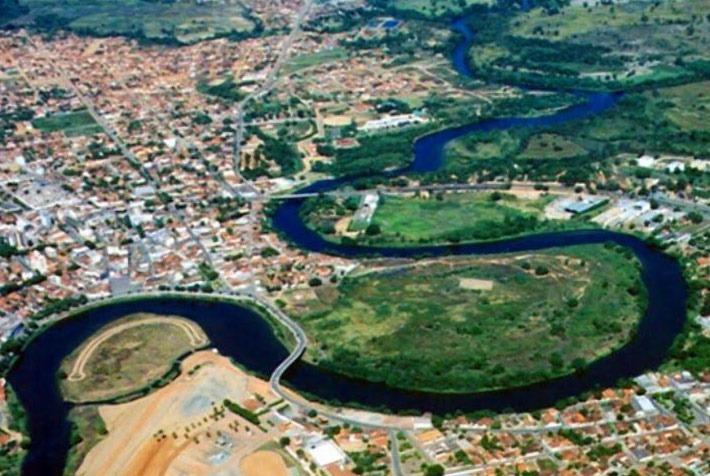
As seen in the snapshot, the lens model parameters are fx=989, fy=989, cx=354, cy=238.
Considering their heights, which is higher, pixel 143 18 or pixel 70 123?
pixel 143 18

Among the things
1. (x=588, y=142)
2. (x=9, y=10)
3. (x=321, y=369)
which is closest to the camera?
(x=321, y=369)

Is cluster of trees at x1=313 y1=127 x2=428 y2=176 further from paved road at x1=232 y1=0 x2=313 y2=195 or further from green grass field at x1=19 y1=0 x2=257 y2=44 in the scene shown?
green grass field at x1=19 y1=0 x2=257 y2=44

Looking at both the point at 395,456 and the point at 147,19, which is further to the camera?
the point at 147,19

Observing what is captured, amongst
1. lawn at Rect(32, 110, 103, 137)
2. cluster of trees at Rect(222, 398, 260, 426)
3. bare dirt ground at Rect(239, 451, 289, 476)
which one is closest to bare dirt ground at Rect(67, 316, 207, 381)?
cluster of trees at Rect(222, 398, 260, 426)

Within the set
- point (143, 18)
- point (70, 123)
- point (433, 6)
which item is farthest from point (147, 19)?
point (70, 123)

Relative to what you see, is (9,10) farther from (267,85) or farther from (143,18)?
(267,85)

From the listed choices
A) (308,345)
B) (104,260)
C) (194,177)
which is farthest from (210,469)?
(194,177)

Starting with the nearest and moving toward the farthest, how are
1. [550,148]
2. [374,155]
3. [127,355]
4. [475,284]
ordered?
[127,355] < [475,284] < [550,148] < [374,155]
